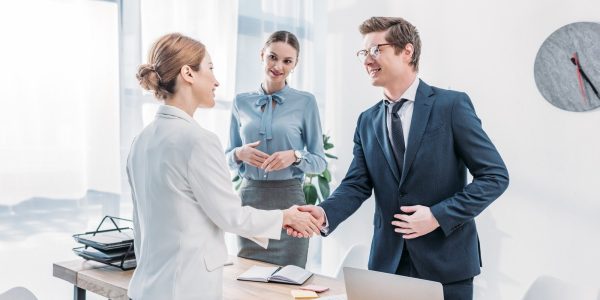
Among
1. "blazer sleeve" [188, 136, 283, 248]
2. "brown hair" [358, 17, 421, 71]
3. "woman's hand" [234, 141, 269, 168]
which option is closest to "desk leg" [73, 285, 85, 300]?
"blazer sleeve" [188, 136, 283, 248]

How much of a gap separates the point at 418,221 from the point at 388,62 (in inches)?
25.2

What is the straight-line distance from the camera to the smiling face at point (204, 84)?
181 cm

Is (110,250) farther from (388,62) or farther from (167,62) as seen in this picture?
(388,62)

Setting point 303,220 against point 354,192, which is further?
point 354,192

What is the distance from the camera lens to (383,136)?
2062 mm

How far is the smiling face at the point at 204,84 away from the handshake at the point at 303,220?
55 cm

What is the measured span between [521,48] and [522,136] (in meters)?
0.59

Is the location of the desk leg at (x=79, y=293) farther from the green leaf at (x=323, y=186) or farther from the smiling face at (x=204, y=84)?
the green leaf at (x=323, y=186)

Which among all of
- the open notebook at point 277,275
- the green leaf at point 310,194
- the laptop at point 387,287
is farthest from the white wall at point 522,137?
the laptop at point 387,287

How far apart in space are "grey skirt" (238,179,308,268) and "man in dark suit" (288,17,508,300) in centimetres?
85

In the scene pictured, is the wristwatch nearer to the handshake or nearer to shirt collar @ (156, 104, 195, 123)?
the handshake

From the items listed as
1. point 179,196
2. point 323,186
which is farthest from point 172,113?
point 323,186

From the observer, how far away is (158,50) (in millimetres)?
1790

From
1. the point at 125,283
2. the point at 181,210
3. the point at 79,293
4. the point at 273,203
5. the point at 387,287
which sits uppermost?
the point at 181,210
